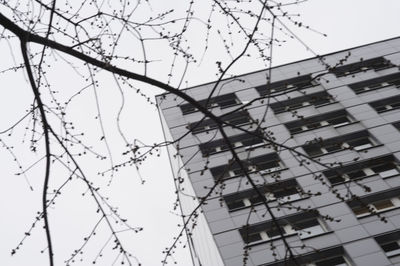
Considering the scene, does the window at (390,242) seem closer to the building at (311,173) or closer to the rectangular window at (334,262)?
the building at (311,173)

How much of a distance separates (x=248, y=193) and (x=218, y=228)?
2.57 m


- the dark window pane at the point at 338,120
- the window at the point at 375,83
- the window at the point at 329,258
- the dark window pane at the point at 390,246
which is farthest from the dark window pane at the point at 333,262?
the window at the point at 375,83

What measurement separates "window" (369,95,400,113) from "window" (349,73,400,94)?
5.48 ft

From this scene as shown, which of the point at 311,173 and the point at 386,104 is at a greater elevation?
the point at 386,104

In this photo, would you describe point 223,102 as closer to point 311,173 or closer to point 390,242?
point 390,242

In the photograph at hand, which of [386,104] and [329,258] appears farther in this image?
[386,104]

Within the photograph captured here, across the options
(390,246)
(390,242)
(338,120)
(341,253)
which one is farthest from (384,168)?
(341,253)

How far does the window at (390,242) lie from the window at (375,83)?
1117 centimetres

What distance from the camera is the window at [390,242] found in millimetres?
13609

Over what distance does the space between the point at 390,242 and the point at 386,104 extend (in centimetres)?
1001

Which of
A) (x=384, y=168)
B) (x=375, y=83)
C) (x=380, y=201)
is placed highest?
(x=375, y=83)

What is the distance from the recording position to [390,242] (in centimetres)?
1393

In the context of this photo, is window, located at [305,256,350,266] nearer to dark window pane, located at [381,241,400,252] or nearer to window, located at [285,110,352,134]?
dark window pane, located at [381,241,400,252]

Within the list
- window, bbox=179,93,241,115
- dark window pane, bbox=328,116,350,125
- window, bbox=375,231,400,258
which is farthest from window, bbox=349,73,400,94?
window, bbox=375,231,400,258
